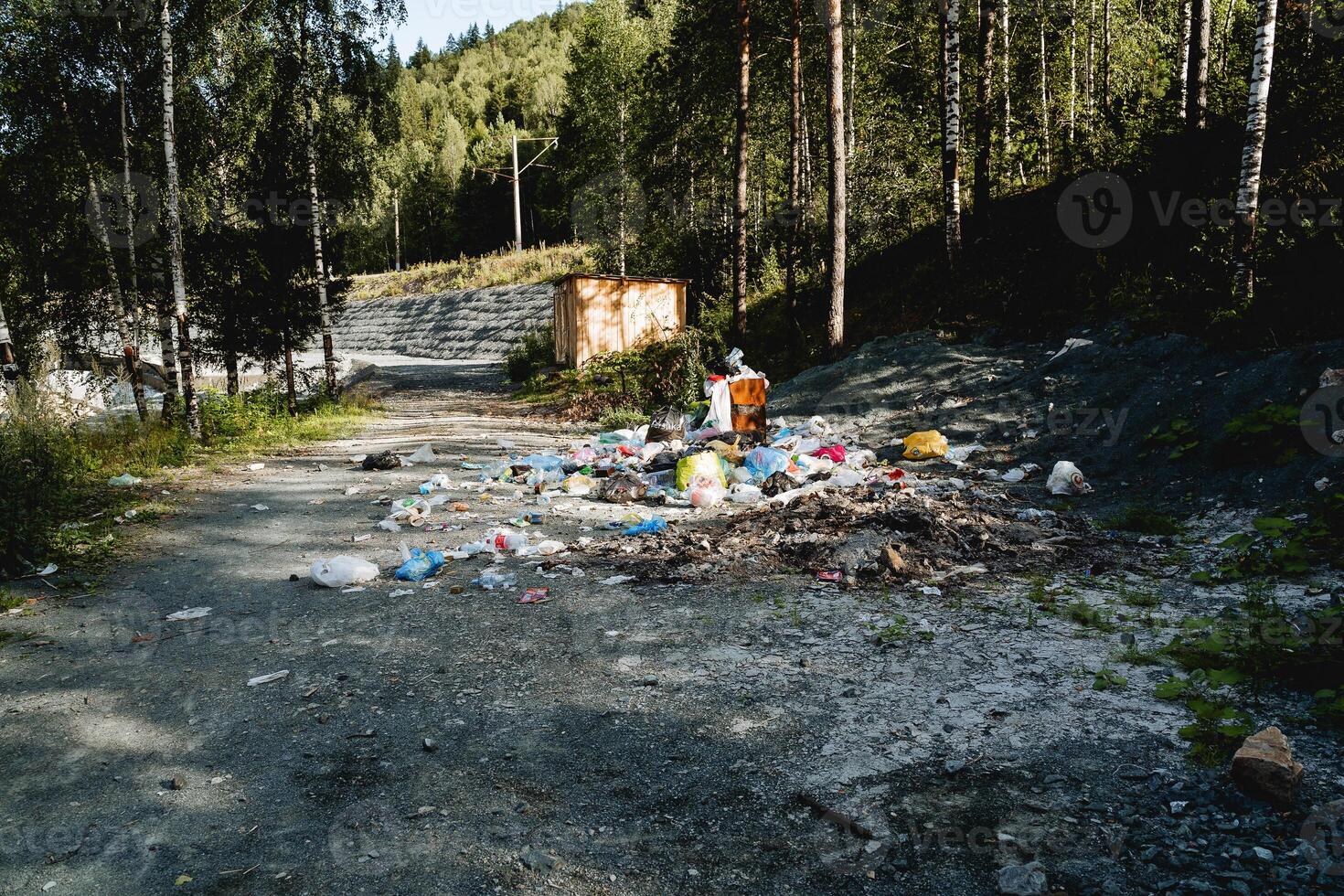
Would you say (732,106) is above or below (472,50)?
below

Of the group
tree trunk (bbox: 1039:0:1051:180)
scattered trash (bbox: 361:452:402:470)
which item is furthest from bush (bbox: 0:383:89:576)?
tree trunk (bbox: 1039:0:1051:180)

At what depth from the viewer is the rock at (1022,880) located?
82.4 inches

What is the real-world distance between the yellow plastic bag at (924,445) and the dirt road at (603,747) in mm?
3739

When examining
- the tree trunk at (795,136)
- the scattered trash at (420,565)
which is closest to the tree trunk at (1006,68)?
the tree trunk at (795,136)

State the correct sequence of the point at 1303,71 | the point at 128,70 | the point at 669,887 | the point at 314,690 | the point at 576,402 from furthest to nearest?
the point at 576,402 → the point at 128,70 → the point at 1303,71 → the point at 314,690 → the point at 669,887

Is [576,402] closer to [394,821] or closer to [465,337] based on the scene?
[394,821]

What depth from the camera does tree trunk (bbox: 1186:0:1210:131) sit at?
35.4 ft

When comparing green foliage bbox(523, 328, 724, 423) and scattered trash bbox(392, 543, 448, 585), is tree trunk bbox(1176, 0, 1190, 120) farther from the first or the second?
scattered trash bbox(392, 543, 448, 585)

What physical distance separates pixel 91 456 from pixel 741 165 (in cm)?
1188

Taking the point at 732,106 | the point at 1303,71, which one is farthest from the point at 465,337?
the point at 1303,71

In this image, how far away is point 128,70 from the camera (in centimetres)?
1136

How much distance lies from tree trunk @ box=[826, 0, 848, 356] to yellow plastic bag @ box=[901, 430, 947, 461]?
14.8 feet

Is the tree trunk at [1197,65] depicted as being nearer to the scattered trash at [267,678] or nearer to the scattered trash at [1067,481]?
the scattered trash at [1067,481]

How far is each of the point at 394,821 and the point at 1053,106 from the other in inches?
824
